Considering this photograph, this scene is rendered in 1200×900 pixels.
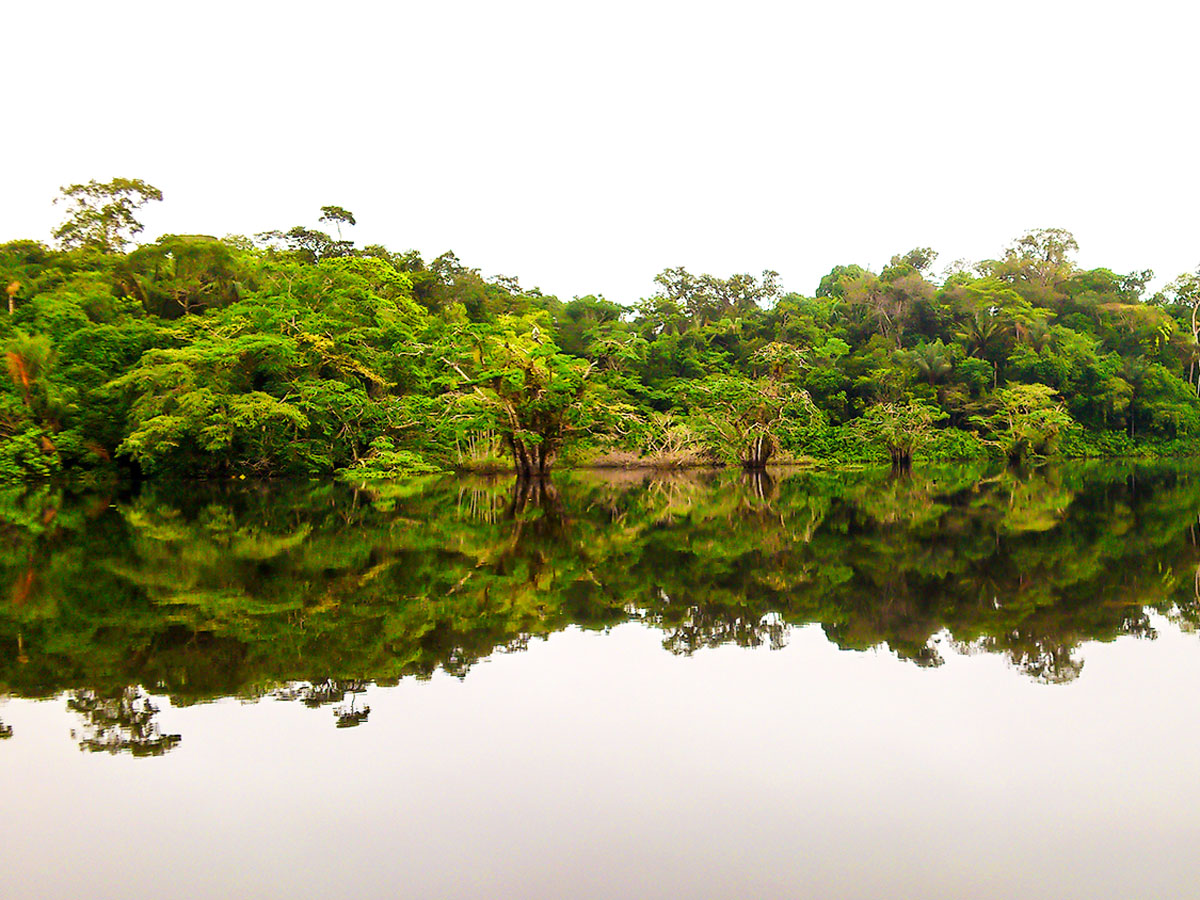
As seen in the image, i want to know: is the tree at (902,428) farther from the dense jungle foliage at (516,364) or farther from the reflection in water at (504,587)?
the reflection in water at (504,587)

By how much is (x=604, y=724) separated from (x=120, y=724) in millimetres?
2061

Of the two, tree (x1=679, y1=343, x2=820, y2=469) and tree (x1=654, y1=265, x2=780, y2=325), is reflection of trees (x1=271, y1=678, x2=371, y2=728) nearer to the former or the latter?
tree (x1=679, y1=343, x2=820, y2=469)

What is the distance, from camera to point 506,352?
1831 centimetres

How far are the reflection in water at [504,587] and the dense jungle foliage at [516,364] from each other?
318 inches

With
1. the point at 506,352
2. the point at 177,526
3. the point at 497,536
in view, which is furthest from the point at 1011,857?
the point at 506,352

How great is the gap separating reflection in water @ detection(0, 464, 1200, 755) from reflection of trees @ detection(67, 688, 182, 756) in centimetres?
1

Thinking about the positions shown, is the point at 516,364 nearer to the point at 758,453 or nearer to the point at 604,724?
the point at 758,453

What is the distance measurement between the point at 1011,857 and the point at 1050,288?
45.7 metres

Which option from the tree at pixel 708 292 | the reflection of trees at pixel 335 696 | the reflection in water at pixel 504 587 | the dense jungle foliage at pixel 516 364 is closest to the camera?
the reflection of trees at pixel 335 696

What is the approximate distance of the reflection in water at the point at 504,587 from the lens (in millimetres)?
4395

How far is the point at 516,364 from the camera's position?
17891 millimetres

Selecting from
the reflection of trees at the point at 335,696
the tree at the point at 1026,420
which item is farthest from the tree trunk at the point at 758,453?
the reflection of trees at the point at 335,696

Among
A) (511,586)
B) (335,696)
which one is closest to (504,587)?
(511,586)

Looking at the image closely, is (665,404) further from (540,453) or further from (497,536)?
(497,536)
